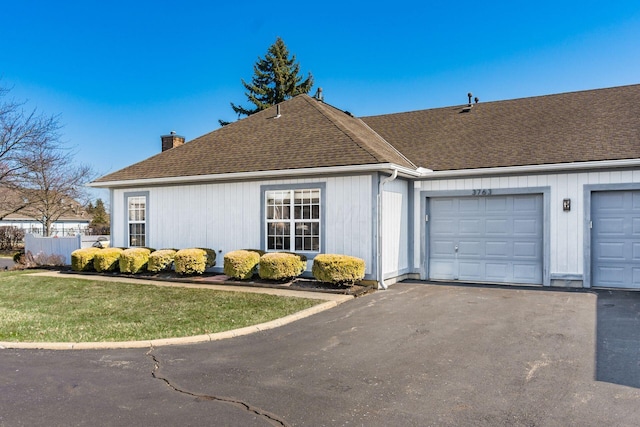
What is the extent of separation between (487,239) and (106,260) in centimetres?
1109

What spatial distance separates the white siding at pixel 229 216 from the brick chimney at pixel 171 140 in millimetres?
3234

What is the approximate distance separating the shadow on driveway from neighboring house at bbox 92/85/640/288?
199cm

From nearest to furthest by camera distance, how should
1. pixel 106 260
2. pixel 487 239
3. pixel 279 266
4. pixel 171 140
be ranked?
1. pixel 279 266
2. pixel 487 239
3. pixel 106 260
4. pixel 171 140

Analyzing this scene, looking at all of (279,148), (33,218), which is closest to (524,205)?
(279,148)

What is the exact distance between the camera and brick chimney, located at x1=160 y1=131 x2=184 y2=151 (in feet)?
59.5

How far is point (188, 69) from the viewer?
1008 inches

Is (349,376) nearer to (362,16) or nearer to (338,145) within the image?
(338,145)

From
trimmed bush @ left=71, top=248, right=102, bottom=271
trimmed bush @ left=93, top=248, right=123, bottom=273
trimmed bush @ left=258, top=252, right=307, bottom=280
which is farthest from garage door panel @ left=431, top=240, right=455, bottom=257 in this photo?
trimmed bush @ left=71, top=248, right=102, bottom=271

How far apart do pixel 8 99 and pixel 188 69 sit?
8735mm

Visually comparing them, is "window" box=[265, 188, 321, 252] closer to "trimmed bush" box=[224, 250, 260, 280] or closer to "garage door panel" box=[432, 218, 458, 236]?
"trimmed bush" box=[224, 250, 260, 280]

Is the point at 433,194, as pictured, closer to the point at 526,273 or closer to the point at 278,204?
the point at 526,273

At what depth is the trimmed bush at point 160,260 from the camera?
43.6 ft

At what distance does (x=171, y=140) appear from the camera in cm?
1817

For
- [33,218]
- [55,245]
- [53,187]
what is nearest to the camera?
[55,245]
